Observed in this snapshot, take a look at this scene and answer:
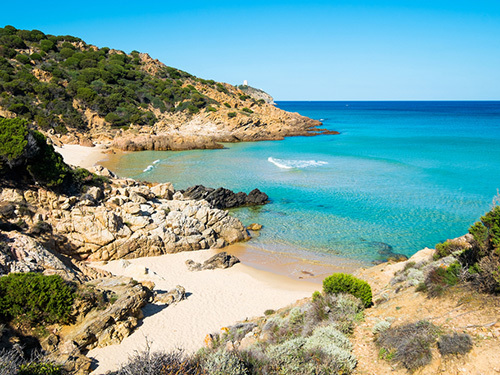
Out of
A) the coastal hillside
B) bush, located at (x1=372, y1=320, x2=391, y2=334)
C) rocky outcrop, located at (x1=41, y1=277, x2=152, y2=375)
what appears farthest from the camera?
the coastal hillside

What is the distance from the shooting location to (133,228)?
17.0 metres

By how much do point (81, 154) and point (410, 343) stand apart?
41938 mm

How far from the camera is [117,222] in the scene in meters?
16.3

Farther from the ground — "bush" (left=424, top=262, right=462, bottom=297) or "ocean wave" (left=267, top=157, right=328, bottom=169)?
"bush" (left=424, top=262, right=462, bottom=297)

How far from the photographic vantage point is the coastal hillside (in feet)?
166

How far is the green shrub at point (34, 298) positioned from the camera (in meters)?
8.44

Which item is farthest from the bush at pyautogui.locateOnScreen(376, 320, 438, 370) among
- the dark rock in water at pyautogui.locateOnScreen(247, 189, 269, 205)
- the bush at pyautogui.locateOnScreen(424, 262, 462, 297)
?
the dark rock in water at pyautogui.locateOnScreen(247, 189, 269, 205)

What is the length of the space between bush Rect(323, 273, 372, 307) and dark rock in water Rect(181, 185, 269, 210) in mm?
15729

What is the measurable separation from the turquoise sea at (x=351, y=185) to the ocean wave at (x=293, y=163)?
12 centimetres

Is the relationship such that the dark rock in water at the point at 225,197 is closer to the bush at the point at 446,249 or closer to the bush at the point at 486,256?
the bush at the point at 446,249

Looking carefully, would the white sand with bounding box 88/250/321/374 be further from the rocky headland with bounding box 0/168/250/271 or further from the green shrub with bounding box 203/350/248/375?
the green shrub with bounding box 203/350/248/375

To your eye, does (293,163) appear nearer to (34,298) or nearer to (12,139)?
(12,139)

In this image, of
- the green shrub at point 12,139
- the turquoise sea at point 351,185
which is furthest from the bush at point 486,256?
the green shrub at point 12,139

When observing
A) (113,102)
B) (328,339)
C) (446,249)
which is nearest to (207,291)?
(328,339)
